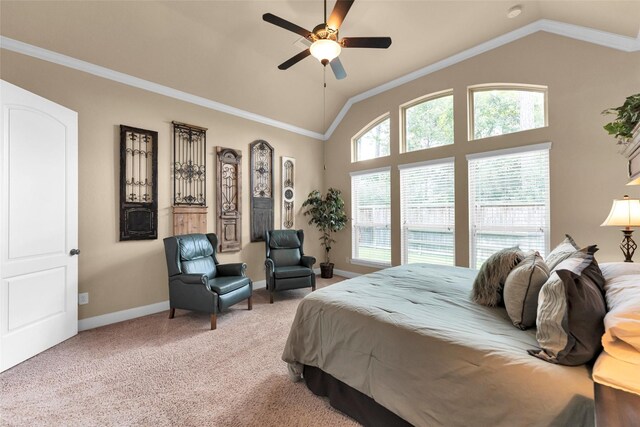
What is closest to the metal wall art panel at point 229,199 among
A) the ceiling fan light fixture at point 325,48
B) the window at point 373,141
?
the window at point 373,141

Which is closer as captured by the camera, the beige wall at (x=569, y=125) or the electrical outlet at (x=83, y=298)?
the beige wall at (x=569, y=125)

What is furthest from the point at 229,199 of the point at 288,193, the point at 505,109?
the point at 505,109

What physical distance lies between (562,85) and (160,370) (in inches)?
206

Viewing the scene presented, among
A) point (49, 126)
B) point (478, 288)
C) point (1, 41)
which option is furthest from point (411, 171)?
point (1, 41)

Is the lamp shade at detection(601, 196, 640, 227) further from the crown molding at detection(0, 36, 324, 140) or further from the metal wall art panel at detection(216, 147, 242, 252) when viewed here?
the crown molding at detection(0, 36, 324, 140)

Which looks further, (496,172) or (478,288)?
(496,172)

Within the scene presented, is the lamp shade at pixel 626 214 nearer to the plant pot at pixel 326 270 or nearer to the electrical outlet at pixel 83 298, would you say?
the plant pot at pixel 326 270

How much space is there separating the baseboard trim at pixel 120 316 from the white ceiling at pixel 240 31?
301cm

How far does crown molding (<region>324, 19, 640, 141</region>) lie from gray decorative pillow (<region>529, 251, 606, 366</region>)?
11.0 ft

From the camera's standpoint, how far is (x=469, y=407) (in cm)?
118

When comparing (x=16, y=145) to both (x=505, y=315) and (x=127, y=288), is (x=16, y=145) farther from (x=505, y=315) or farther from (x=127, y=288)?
(x=505, y=315)

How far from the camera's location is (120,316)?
3312mm

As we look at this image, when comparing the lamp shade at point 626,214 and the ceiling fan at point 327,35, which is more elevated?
the ceiling fan at point 327,35

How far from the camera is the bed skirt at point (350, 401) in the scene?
1.51 meters
